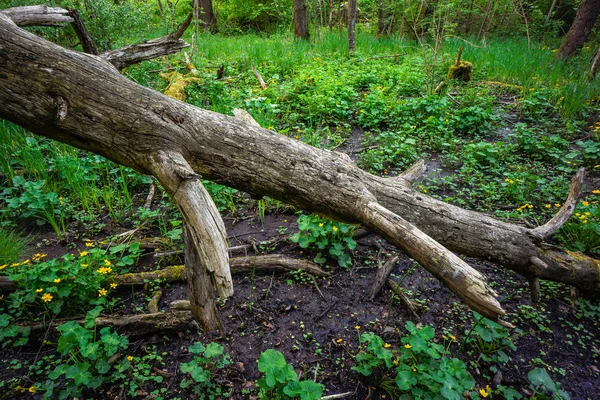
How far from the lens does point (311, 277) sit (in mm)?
2838

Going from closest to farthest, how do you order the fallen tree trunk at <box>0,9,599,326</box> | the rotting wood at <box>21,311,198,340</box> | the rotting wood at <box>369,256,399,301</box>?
the fallen tree trunk at <box>0,9,599,326</box>
the rotting wood at <box>21,311,198,340</box>
the rotting wood at <box>369,256,399,301</box>

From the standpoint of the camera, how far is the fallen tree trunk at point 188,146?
5.60 ft

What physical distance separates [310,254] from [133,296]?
59.7 inches

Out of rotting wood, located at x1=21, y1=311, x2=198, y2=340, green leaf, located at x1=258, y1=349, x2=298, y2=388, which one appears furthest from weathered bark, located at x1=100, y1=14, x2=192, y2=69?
green leaf, located at x1=258, y1=349, x2=298, y2=388

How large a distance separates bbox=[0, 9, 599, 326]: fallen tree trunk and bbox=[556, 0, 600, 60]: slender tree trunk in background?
8020mm

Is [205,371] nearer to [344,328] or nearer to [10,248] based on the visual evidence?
[344,328]

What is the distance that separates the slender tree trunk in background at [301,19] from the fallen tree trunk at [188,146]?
32.0 feet

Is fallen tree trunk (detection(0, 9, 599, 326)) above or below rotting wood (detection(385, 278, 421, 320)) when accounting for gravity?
above

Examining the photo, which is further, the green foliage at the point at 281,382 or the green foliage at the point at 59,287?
the green foliage at the point at 59,287

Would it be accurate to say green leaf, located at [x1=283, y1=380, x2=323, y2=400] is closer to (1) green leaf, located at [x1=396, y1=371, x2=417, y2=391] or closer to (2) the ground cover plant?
(2) the ground cover plant

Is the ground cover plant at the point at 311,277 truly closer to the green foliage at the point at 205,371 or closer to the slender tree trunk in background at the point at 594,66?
the green foliage at the point at 205,371

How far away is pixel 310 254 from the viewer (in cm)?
307

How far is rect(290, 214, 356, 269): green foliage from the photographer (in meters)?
2.90

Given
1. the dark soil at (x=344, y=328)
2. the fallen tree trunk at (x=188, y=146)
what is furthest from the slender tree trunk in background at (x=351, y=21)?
the fallen tree trunk at (x=188, y=146)
